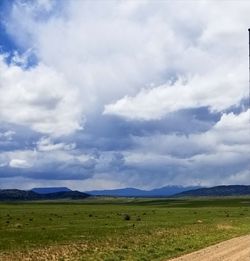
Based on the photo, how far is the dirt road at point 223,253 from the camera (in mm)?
33909

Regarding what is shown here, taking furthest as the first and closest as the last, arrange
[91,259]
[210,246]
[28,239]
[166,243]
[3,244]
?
[28,239]
[3,244]
[166,243]
[210,246]
[91,259]

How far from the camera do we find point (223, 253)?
36.9 m

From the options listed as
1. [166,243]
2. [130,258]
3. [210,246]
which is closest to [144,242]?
[166,243]

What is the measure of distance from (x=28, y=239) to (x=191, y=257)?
28.4 metres

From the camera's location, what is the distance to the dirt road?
1335 inches

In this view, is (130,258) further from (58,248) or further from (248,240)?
(248,240)

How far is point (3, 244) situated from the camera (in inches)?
2068

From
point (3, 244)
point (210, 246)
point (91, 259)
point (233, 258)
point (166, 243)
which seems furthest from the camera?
point (3, 244)

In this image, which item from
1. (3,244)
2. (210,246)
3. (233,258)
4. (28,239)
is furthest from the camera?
(28,239)

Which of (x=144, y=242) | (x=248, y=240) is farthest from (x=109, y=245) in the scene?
(x=248, y=240)

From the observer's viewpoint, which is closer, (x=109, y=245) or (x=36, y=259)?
(x=36, y=259)

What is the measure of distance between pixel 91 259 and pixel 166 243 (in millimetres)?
12007

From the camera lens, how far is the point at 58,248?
45875 millimetres

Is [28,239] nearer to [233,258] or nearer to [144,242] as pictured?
[144,242]
